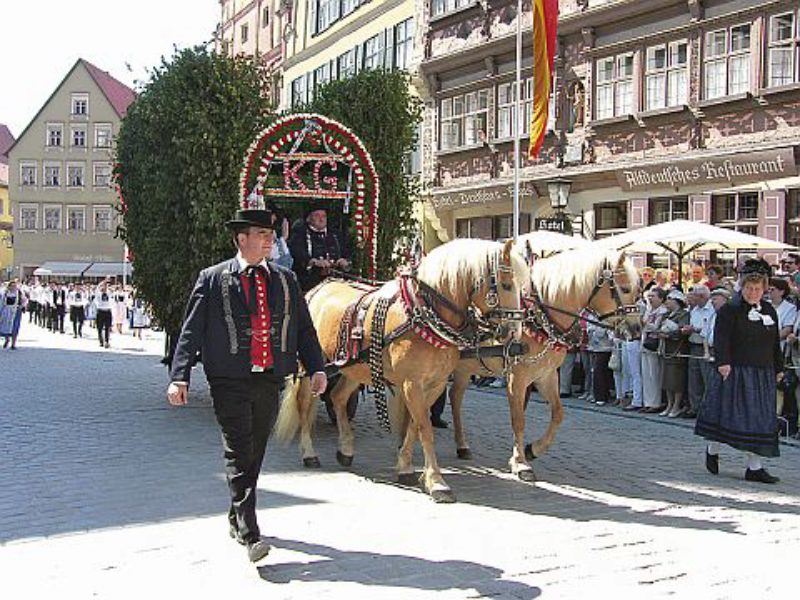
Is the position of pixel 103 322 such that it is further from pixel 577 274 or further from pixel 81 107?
pixel 81 107

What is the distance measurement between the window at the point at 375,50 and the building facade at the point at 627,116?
284 cm

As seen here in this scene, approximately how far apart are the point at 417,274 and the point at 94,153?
65.1 m

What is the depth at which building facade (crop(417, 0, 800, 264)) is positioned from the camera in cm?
1689

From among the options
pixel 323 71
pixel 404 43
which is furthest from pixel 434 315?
pixel 323 71

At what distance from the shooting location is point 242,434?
5.23 metres

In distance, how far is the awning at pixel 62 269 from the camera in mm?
66000

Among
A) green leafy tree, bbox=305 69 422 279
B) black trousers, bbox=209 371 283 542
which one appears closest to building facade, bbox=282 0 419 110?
green leafy tree, bbox=305 69 422 279

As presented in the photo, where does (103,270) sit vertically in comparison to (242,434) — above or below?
above

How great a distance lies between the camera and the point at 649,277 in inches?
663

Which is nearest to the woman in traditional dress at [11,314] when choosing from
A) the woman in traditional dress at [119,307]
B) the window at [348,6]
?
the woman in traditional dress at [119,307]

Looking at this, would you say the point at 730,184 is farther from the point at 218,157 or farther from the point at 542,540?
the point at 542,540

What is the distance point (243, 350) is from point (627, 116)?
52.5 ft

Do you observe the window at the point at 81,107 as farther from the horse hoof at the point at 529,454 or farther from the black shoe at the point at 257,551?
the black shoe at the point at 257,551

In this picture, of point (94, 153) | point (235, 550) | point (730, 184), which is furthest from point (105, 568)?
point (94, 153)
